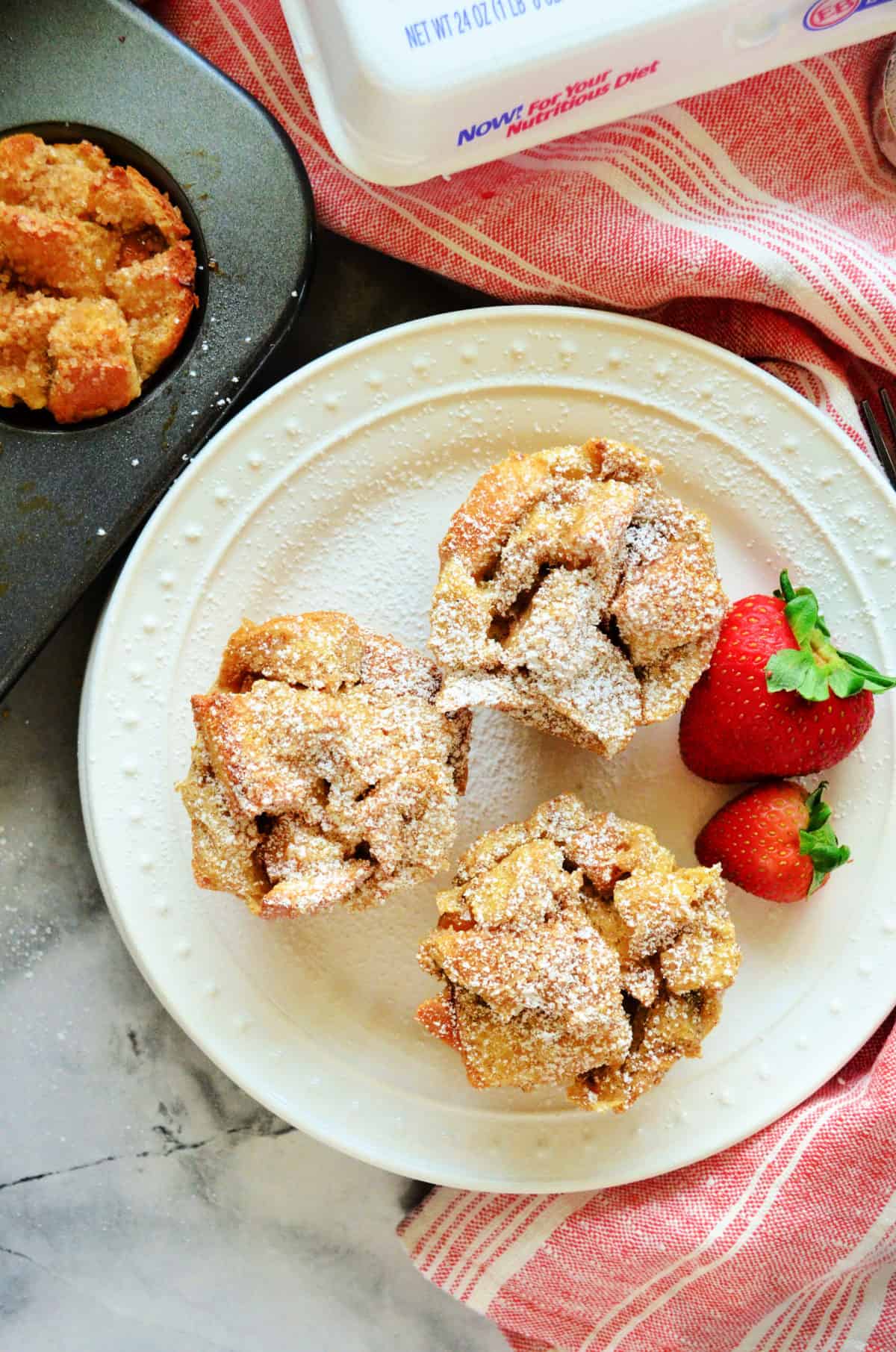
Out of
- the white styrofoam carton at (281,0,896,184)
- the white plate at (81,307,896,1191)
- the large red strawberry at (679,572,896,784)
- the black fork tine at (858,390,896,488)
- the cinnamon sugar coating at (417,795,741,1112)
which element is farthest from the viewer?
the black fork tine at (858,390,896,488)

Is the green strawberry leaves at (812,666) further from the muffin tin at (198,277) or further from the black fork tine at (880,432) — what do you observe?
the muffin tin at (198,277)

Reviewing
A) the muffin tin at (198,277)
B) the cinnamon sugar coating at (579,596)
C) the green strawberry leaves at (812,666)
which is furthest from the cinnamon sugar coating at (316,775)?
the green strawberry leaves at (812,666)

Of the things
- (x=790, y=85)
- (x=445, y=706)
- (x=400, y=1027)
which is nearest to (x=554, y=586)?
(x=445, y=706)

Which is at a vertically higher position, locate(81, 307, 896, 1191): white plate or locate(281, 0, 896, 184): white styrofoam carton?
locate(281, 0, 896, 184): white styrofoam carton

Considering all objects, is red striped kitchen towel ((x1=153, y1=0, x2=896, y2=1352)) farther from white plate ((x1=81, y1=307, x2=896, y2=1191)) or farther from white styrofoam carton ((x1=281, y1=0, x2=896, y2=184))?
white styrofoam carton ((x1=281, y1=0, x2=896, y2=184))

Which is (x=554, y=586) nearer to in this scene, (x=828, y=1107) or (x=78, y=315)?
(x=78, y=315)

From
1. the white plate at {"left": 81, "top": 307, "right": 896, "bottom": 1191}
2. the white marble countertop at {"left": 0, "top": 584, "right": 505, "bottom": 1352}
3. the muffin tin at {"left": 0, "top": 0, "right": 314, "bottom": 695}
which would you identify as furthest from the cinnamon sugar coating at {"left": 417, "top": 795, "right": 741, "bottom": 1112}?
the muffin tin at {"left": 0, "top": 0, "right": 314, "bottom": 695}
